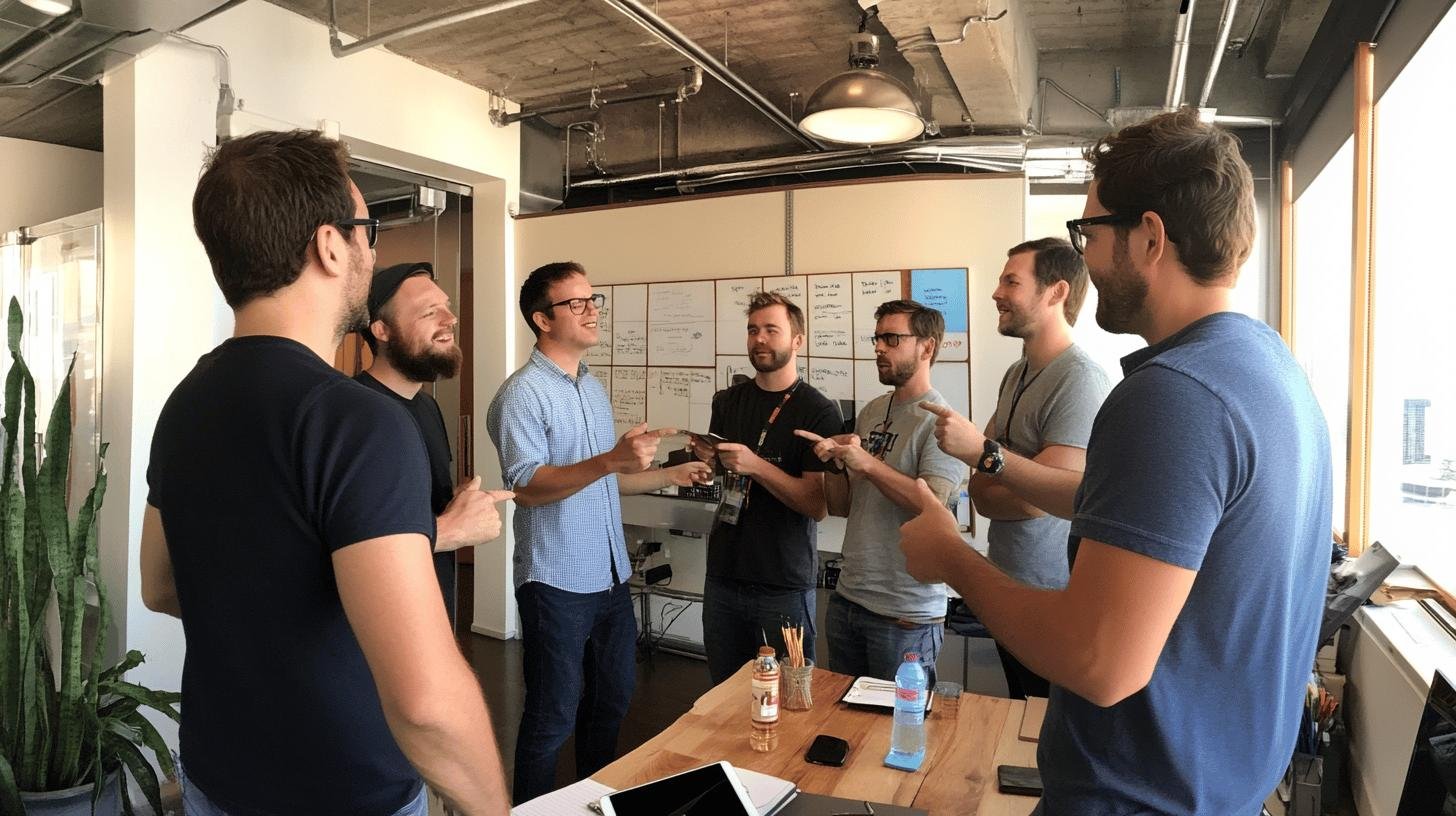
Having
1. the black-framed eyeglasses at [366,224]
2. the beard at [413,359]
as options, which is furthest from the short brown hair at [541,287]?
the black-framed eyeglasses at [366,224]

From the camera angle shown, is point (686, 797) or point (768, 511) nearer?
point (686, 797)

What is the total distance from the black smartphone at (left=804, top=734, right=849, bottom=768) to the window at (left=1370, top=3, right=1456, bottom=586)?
203cm

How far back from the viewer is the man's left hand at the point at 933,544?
4.16ft

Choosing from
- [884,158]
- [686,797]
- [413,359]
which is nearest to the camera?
[686,797]

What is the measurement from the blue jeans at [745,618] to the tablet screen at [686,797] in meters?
1.46

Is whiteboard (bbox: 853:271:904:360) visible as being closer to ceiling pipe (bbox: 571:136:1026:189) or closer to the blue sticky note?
the blue sticky note

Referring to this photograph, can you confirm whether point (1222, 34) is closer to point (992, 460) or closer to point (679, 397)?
point (992, 460)

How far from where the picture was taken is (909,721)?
5.82 feet

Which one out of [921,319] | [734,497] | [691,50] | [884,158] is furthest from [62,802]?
[884,158]

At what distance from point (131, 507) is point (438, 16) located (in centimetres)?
235

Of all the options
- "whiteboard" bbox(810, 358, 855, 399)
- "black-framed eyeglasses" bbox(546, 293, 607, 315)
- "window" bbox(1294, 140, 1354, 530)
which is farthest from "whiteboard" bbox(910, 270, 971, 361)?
"black-framed eyeglasses" bbox(546, 293, 607, 315)

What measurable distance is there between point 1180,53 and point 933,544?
3383 millimetres

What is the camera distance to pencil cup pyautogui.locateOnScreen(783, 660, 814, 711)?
2016 mm

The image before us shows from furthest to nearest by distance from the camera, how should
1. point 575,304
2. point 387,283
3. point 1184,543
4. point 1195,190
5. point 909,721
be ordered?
point 575,304 → point 387,283 → point 909,721 → point 1195,190 → point 1184,543
